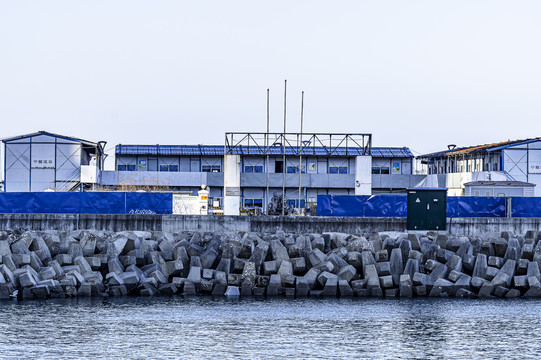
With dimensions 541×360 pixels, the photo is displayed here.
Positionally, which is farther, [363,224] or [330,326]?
[363,224]

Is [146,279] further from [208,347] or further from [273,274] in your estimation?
[208,347]

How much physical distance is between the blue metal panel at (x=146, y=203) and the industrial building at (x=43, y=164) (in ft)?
112

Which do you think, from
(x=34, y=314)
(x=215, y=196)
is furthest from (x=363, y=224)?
(x=215, y=196)

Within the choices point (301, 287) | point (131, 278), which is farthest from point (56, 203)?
point (301, 287)

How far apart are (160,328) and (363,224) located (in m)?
16.3

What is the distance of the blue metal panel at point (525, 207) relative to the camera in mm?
42406

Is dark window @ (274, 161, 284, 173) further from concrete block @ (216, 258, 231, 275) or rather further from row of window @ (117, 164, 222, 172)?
concrete block @ (216, 258, 231, 275)

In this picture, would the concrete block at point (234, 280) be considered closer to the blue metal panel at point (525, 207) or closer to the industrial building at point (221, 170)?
the blue metal panel at point (525, 207)

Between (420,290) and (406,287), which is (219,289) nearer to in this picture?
(406,287)

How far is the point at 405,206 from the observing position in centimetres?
4228

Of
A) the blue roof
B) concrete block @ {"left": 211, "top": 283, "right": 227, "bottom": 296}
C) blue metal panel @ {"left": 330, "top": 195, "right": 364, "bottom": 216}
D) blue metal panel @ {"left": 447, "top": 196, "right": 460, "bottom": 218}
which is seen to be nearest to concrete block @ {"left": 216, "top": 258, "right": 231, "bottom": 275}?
concrete block @ {"left": 211, "top": 283, "right": 227, "bottom": 296}

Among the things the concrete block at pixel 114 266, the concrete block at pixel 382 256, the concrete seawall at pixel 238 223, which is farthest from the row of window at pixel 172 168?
the concrete block at pixel 114 266

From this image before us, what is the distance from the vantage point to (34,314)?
86.2 feet

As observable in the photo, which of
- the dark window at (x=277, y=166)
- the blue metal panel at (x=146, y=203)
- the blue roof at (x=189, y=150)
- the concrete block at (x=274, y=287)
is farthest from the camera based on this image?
the blue roof at (x=189, y=150)
